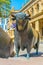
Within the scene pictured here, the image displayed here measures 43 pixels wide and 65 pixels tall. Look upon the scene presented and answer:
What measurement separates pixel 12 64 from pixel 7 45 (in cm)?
45

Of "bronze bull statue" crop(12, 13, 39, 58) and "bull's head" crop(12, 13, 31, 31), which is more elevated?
"bull's head" crop(12, 13, 31, 31)

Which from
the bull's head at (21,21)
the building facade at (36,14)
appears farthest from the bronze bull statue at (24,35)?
the building facade at (36,14)

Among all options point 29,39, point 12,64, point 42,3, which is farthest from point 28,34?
point 42,3

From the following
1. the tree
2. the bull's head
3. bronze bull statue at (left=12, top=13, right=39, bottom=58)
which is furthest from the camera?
the tree

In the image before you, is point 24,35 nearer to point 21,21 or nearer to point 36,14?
point 21,21

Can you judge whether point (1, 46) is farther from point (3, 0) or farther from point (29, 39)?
point (3, 0)

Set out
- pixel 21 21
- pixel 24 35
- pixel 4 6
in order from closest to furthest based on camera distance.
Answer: pixel 21 21 < pixel 24 35 < pixel 4 6

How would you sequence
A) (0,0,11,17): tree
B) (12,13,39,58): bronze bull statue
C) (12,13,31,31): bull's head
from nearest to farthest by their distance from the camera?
(12,13,31,31): bull's head < (12,13,39,58): bronze bull statue < (0,0,11,17): tree

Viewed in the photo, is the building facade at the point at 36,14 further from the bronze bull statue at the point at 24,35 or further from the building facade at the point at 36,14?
the bronze bull statue at the point at 24,35

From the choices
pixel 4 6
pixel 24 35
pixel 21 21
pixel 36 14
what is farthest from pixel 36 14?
pixel 21 21

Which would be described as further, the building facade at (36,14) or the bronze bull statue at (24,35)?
the building facade at (36,14)

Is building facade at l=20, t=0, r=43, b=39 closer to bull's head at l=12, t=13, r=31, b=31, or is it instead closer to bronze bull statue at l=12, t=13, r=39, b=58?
bronze bull statue at l=12, t=13, r=39, b=58

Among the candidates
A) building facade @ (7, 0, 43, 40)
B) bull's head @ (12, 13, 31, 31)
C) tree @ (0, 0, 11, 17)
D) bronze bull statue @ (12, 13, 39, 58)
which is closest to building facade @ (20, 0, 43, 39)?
building facade @ (7, 0, 43, 40)

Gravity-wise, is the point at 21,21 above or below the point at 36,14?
above
